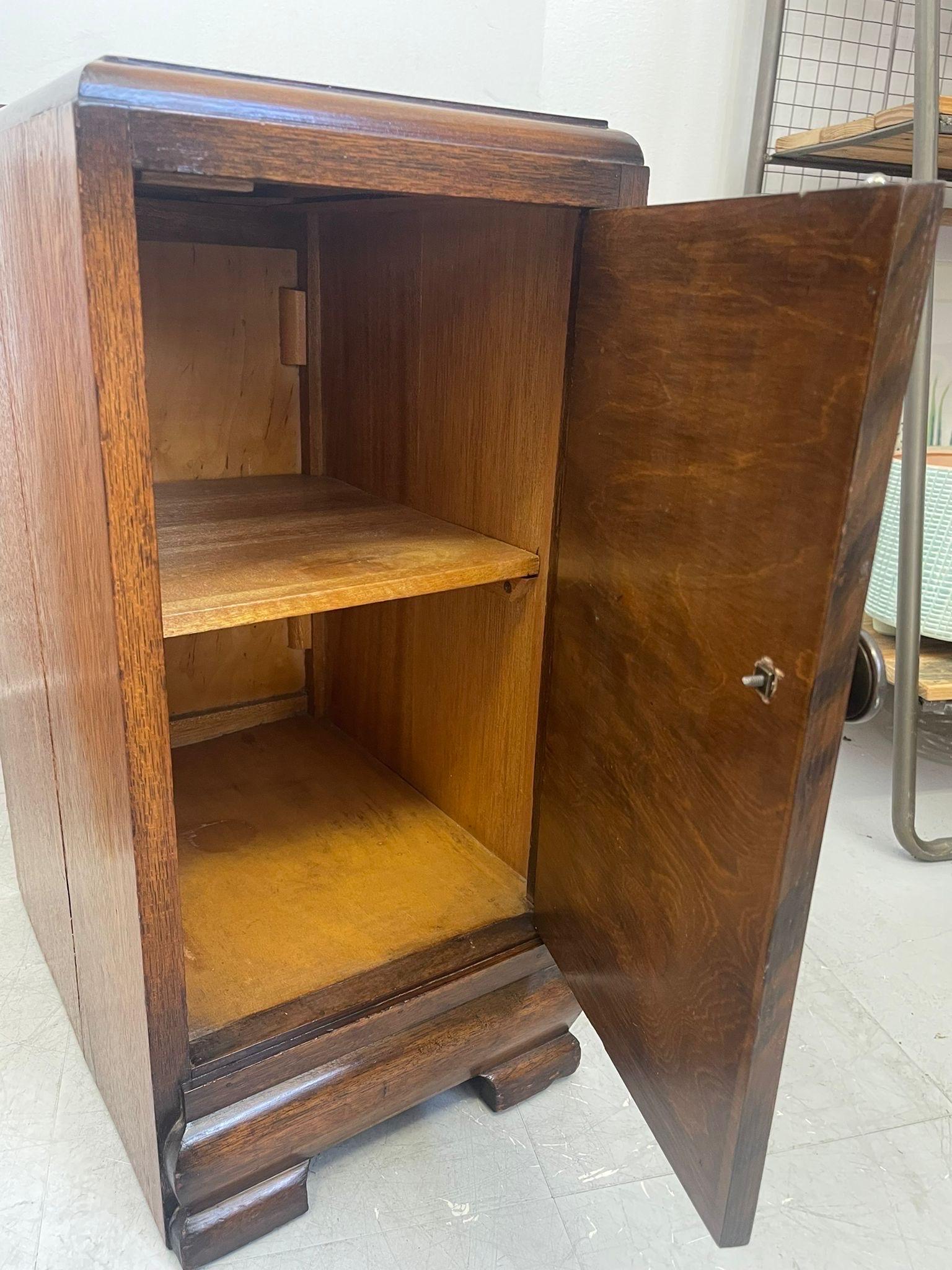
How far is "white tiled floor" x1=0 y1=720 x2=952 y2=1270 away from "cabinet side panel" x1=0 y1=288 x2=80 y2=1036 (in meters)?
0.08

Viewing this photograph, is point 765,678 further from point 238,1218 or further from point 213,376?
point 213,376

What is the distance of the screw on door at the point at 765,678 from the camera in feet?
1.49

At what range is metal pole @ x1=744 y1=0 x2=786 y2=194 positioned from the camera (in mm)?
1410

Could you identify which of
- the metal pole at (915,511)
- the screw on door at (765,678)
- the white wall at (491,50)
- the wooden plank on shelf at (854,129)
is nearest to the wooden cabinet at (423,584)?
the screw on door at (765,678)

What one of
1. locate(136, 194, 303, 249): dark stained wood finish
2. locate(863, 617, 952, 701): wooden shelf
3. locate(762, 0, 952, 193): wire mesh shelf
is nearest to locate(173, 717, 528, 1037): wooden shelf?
locate(136, 194, 303, 249): dark stained wood finish

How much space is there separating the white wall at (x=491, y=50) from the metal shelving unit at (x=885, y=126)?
86 mm

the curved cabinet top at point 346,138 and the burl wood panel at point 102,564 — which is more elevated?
the curved cabinet top at point 346,138

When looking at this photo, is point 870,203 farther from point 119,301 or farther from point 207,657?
point 207,657

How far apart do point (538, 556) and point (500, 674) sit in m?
0.13

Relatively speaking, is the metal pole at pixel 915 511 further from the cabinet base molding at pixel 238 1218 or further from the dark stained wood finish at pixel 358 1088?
the cabinet base molding at pixel 238 1218

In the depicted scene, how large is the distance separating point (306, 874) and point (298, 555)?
32 cm

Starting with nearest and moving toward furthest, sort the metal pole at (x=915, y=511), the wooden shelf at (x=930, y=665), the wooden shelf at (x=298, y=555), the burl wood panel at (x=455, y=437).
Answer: the wooden shelf at (x=298, y=555) → the burl wood panel at (x=455, y=437) → the metal pole at (x=915, y=511) → the wooden shelf at (x=930, y=665)

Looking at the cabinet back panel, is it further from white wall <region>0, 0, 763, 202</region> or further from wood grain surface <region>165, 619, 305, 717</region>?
white wall <region>0, 0, 763, 202</region>

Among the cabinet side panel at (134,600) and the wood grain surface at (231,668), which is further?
the wood grain surface at (231,668)
